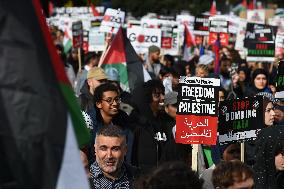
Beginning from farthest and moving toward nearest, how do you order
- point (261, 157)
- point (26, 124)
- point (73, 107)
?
point (261, 157) → point (73, 107) → point (26, 124)

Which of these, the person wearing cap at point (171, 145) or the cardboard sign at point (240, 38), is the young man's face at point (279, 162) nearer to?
the person wearing cap at point (171, 145)

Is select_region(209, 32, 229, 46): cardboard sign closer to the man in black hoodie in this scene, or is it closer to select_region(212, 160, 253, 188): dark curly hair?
the man in black hoodie

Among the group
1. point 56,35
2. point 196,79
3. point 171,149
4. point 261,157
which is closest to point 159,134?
point 171,149

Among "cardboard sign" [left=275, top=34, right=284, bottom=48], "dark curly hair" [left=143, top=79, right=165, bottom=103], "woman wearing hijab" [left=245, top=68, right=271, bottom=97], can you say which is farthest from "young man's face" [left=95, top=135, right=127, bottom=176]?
"cardboard sign" [left=275, top=34, right=284, bottom=48]

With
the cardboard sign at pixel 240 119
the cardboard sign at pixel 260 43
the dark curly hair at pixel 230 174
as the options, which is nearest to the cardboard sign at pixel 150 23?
the cardboard sign at pixel 260 43

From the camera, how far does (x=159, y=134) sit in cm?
775

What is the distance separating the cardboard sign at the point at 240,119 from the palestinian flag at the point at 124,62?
4.87m

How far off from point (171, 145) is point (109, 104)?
66cm

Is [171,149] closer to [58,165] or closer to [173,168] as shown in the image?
[173,168]

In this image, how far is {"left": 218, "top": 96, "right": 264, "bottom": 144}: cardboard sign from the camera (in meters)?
7.41

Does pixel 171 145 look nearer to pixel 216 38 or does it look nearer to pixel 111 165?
pixel 111 165

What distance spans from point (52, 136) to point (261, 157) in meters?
3.31

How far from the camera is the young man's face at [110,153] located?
5.36 m

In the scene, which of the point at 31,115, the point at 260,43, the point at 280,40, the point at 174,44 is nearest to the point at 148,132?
the point at 31,115
